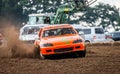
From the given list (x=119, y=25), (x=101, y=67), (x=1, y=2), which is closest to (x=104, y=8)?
(x=119, y=25)

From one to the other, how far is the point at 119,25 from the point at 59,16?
57.2 m

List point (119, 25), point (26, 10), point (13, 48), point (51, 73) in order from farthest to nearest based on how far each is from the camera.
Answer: point (119, 25) < point (26, 10) < point (13, 48) < point (51, 73)

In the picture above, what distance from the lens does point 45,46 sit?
17.8 m

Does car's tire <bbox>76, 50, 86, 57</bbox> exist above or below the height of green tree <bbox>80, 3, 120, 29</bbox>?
above

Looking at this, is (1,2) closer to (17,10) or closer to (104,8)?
(17,10)

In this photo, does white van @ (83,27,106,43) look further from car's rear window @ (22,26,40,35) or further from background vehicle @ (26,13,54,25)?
car's rear window @ (22,26,40,35)

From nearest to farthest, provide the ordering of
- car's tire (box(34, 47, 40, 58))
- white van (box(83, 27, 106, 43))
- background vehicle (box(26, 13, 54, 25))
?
car's tire (box(34, 47, 40, 58)) → background vehicle (box(26, 13, 54, 25)) → white van (box(83, 27, 106, 43))

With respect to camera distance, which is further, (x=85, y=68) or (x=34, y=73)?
(x=85, y=68)

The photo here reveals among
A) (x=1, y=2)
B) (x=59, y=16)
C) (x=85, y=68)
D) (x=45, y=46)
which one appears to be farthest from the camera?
(x=1, y=2)

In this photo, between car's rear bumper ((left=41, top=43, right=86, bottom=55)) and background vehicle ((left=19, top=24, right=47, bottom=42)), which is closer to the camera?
car's rear bumper ((left=41, top=43, right=86, bottom=55))

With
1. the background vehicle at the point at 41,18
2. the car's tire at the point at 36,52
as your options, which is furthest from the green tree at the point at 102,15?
the car's tire at the point at 36,52

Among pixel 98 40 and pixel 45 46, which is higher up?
pixel 45 46

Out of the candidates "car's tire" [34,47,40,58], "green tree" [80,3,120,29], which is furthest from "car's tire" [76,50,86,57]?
"green tree" [80,3,120,29]

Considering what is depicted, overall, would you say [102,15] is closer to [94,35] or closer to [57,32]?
[94,35]
